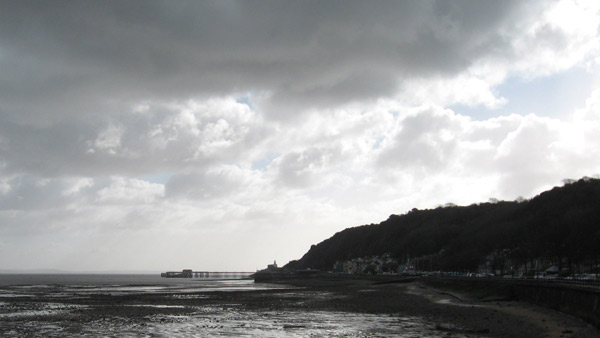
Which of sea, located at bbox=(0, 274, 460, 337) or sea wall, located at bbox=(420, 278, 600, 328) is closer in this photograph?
sea, located at bbox=(0, 274, 460, 337)

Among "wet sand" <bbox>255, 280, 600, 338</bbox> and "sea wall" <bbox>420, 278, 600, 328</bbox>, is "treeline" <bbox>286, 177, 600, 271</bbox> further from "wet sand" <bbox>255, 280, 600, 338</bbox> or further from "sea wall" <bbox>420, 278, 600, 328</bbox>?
"wet sand" <bbox>255, 280, 600, 338</bbox>

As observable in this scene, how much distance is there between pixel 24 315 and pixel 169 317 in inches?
436

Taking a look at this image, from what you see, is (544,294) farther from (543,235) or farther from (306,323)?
(543,235)

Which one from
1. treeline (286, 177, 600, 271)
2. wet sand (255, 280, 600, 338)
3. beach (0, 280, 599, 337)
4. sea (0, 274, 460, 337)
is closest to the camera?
wet sand (255, 280, 600, 338)

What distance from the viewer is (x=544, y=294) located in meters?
40.5

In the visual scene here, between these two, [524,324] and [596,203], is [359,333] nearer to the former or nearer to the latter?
[524,324]

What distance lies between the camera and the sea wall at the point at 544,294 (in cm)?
2811

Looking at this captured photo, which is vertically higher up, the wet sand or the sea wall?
the sea wall

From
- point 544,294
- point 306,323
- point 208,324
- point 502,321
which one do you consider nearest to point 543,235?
point 544,294

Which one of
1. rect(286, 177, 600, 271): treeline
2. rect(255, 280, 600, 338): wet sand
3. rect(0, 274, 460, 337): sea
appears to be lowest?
rect(255, 280, 600, 338): wet sand

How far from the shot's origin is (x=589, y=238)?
79.2m

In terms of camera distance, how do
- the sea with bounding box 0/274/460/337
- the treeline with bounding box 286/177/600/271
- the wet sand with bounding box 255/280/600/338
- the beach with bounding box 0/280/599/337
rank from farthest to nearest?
the treeline with bounding box 286/177/600/271
the sea with bounding box 0/274/460/337
the beach with bounding box 0/280/599/337
the wet sand with bounding box 255/280/600/338

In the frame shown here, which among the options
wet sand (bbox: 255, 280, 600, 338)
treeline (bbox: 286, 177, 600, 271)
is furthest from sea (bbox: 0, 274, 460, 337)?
treeline (bbox: 286, 177, 600, 271)

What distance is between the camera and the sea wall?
2811 cm
